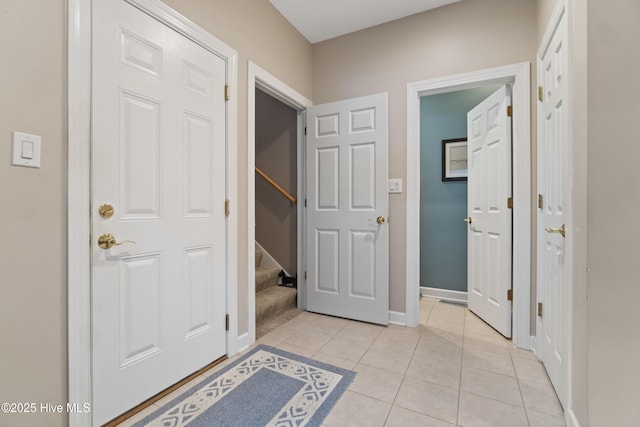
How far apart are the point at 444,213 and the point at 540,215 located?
4.38ft

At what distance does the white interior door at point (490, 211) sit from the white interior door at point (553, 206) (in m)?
0.27

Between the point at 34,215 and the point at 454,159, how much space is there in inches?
136

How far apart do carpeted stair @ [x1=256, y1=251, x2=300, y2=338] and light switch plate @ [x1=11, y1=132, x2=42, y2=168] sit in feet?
5.74

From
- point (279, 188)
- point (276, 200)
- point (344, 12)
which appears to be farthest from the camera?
point (276, 200)

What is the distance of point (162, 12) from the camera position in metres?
1.47

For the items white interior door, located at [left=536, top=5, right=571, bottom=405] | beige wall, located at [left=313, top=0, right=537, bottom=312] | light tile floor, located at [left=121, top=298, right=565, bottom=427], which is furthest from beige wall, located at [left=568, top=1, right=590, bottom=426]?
beige wall, located at [left=313, top=0, right=537, bottom=312]

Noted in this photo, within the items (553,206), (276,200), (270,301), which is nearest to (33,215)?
(270,301)

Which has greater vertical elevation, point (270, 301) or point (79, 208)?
point (79, 208)

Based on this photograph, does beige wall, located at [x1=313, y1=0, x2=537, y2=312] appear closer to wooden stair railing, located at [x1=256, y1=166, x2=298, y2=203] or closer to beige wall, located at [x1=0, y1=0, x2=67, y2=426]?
wooden stair railing, located at [x1=256, y1=166, x2=298, y2=203]

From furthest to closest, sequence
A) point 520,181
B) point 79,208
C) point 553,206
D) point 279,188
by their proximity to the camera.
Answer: point 279,188, point 520,181, point 553,206, point 79,208

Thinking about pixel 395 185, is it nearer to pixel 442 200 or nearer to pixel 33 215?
pixel 442 200

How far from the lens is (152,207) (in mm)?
1449

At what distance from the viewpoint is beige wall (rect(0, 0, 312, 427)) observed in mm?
991

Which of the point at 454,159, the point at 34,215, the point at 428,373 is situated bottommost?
the point at 428,373
